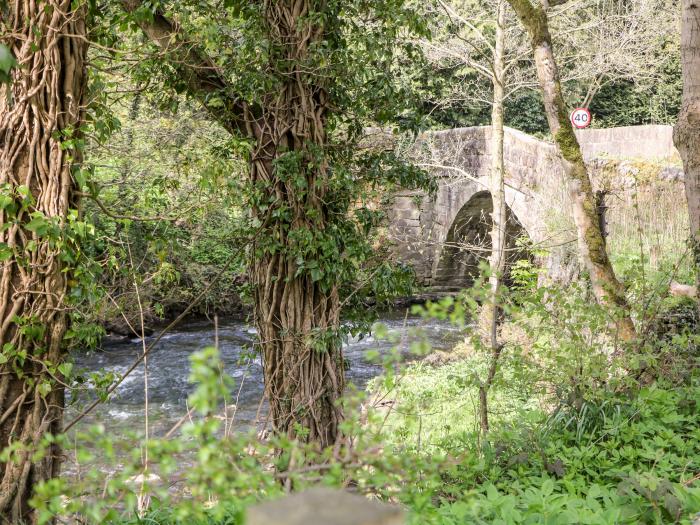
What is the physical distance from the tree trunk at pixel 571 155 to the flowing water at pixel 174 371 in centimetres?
206

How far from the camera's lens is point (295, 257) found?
15.9ft

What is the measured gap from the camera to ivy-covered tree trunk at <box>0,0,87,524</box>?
126 inches

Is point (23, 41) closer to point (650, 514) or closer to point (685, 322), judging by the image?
point (650, 514)

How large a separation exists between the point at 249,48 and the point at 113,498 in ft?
11.1

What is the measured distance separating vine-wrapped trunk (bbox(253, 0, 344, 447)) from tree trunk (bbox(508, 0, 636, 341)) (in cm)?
197

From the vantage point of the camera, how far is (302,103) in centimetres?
491

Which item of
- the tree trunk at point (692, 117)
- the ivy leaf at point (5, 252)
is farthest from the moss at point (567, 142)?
the ivy leaf at point (5, 252)

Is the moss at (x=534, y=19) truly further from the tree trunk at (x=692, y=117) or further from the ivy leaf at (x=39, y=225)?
the ivy leaf at (x=39, y=225)

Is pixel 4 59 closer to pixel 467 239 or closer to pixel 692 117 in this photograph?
pixel 692 117

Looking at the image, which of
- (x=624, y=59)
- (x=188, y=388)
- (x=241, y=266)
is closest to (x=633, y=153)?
(x=624, y=59)

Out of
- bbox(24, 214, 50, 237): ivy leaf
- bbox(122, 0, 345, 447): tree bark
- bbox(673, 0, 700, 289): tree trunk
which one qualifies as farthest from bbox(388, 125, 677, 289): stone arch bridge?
bbox(24, 214, 50, 237): ivy leaf

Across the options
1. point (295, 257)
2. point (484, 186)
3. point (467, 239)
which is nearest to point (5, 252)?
point (295, 257)

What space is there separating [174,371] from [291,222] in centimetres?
687

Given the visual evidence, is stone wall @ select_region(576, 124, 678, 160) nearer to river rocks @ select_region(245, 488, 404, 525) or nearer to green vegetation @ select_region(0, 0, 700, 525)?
green vegetation @ select_region(0, 0, 700, 525)
